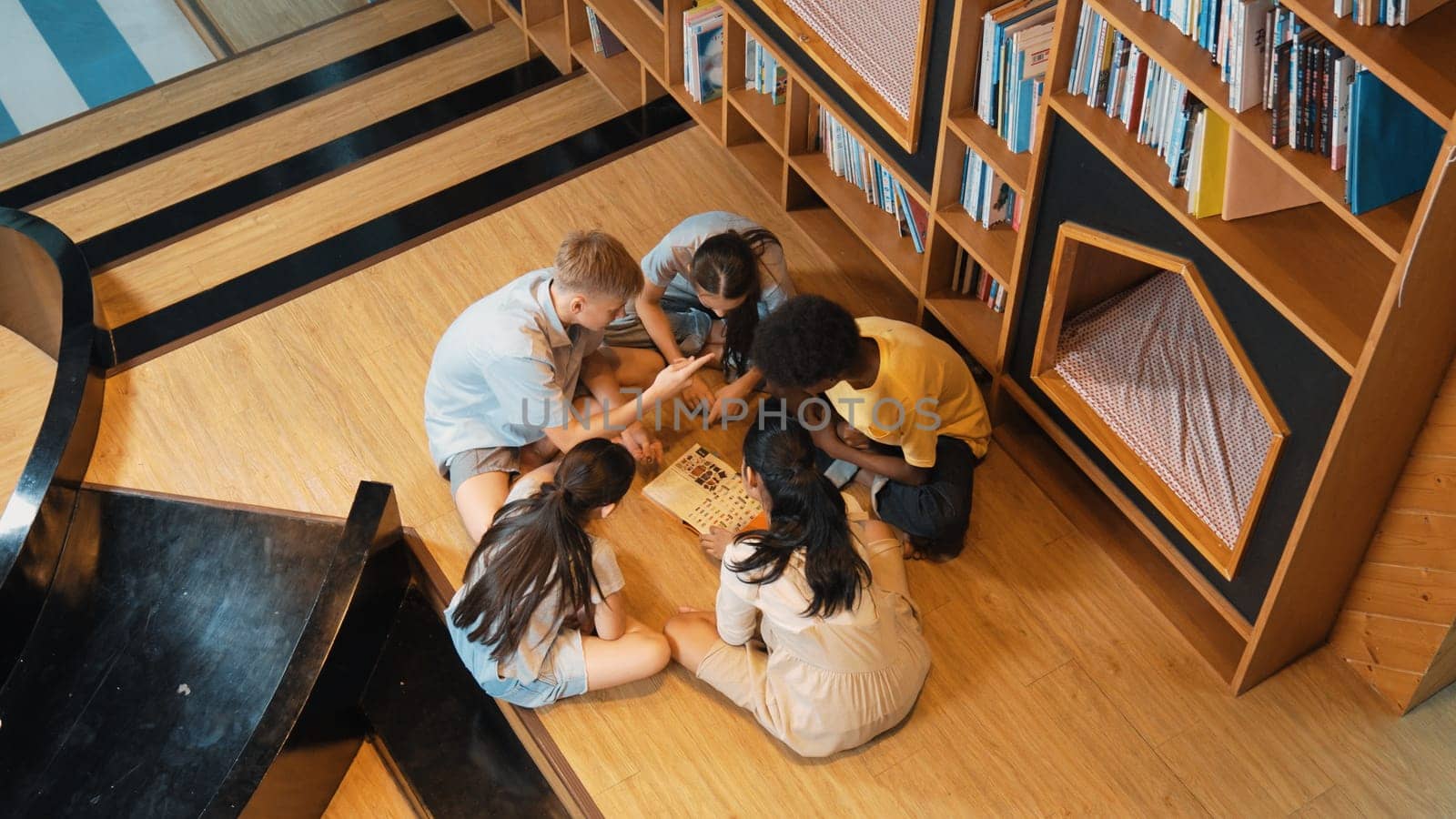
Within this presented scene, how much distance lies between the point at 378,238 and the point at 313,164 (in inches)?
22.7

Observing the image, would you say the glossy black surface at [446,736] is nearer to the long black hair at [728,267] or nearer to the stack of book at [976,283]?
the long black hair at [728,267]

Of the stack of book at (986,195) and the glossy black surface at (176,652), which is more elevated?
the stack of book at (986,195)

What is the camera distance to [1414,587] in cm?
274

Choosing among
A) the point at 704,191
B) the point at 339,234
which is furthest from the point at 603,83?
the point at 339,234

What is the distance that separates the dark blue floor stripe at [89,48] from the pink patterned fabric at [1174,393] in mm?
4008

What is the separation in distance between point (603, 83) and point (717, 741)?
7.77 feet

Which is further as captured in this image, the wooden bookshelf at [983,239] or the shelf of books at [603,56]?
the shelf of books at [603,56]

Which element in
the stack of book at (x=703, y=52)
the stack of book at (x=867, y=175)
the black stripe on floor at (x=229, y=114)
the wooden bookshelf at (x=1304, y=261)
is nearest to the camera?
the wooden bookshelf at (x=1304, y=261)

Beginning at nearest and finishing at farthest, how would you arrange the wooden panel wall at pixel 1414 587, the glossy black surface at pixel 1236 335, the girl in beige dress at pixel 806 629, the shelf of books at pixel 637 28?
the glossy black surface at pixel 1236 335 < the wooden panel wall at pixel 1414 587 < the girl in beige dress at pixel 806 629 < the shelf of books at pixel 637 28

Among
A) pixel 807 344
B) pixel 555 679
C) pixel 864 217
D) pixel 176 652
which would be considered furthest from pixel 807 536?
pixel 176 652

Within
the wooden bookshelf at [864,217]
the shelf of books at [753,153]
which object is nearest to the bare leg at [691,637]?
the wooden bookshelf at [864,217]

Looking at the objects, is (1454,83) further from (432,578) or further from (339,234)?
(339,234)

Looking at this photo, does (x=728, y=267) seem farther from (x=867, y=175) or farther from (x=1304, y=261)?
(x=1304, y=261)

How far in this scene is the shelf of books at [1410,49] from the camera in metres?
1.89
